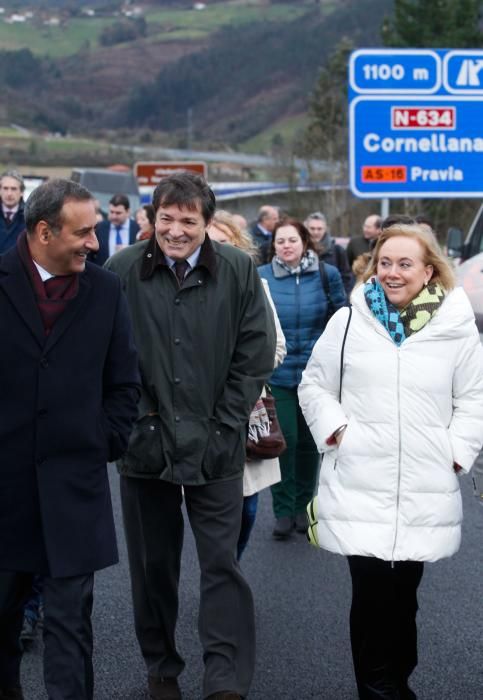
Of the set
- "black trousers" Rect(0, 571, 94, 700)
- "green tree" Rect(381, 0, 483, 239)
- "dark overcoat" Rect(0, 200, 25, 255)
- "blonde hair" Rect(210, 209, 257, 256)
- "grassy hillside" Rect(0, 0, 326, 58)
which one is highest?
"grassy hillside" Rect(0, 0, 326, 58)

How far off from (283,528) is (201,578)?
2859mm

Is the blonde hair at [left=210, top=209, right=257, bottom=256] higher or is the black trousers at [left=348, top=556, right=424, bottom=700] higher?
the blonde hair at [left=210, top=209, right=257, bottom=256]

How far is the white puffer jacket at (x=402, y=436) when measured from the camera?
15.1ft

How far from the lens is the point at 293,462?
7.96 m

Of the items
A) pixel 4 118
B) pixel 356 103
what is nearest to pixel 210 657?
pixel 356 103

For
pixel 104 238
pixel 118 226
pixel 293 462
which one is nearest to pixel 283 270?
pixel 293 462

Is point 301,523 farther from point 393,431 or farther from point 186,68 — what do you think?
point 186,68

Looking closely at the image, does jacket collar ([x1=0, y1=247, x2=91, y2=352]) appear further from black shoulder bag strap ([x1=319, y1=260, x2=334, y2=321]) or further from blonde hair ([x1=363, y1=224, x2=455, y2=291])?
black shoulder bag strap ([x1=319, y1=260, x2=334, y2=321])

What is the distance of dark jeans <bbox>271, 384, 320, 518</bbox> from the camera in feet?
25.8

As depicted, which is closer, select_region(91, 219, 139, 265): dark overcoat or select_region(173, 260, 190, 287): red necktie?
select_region(173, 260, 190, 287): red necktie

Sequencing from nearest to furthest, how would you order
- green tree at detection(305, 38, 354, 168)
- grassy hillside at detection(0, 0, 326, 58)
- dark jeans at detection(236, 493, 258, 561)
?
dark jeans at detection(236, 493, 258, 561) → green tree at detection(305, 38, 354, 168) → grassy hillside at detection(0, 0, 326, 58)

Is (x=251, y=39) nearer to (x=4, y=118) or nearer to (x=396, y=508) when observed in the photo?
(x=4, y=118)

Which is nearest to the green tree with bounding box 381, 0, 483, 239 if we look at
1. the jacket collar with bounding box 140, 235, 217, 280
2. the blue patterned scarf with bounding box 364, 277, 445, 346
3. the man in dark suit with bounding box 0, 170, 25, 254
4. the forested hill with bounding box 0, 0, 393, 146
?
the man in dark suit with bounding box 0, 170, 25, 254

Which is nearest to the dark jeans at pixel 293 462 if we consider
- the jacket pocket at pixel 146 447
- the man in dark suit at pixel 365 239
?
the jacket pocket at pixel 146 447
